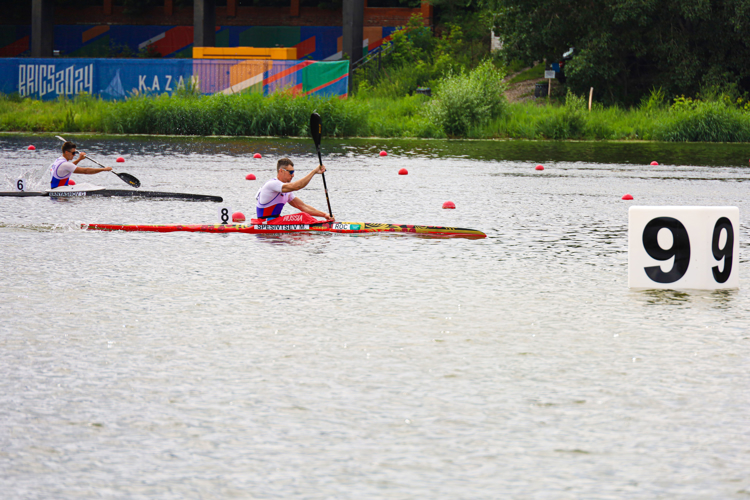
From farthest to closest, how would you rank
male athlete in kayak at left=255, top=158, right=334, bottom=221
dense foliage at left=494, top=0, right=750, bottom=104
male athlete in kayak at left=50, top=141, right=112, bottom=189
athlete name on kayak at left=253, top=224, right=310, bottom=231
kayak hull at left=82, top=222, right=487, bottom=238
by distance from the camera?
dense foliage at left=494, top=0, right=750, bottom=104 → male athlete in kayak at left=50, top=141, right=112, bottom=189 → athlete name on kayak at left=253, top=224, right=310, bottom=231 → male athlete in kayak at left=255, top=158, right=334, bottom=221 → kayak hull at left=82, top=222, right=487, bottom=238

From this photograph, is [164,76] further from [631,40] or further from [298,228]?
[298,228]

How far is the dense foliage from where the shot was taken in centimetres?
4025

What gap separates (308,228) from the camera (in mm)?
13328

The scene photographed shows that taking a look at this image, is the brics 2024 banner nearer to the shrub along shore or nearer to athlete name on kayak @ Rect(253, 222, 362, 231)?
the shrub along shore

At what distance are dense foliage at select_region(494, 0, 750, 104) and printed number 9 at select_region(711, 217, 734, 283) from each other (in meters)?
31.8

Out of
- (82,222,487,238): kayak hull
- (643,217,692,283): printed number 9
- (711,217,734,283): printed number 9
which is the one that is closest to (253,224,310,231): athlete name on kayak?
(82,222,487,238): kayak hull

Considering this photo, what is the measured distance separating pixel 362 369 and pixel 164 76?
3868 centimetres

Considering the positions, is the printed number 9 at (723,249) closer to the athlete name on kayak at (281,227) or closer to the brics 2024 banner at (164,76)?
the athlete name on kayak at (281,227)

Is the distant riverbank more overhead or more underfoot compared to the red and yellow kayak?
more overhead

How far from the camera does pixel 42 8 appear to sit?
171 ft

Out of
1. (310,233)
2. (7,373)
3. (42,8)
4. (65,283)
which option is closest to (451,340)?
(7,373)

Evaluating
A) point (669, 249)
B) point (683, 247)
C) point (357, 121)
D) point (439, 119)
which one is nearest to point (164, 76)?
point (357, 121)

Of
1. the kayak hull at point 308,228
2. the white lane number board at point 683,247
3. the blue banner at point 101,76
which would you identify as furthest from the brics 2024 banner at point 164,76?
the white lane number board at point 683,247

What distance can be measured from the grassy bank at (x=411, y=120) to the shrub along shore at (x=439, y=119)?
35 mm
